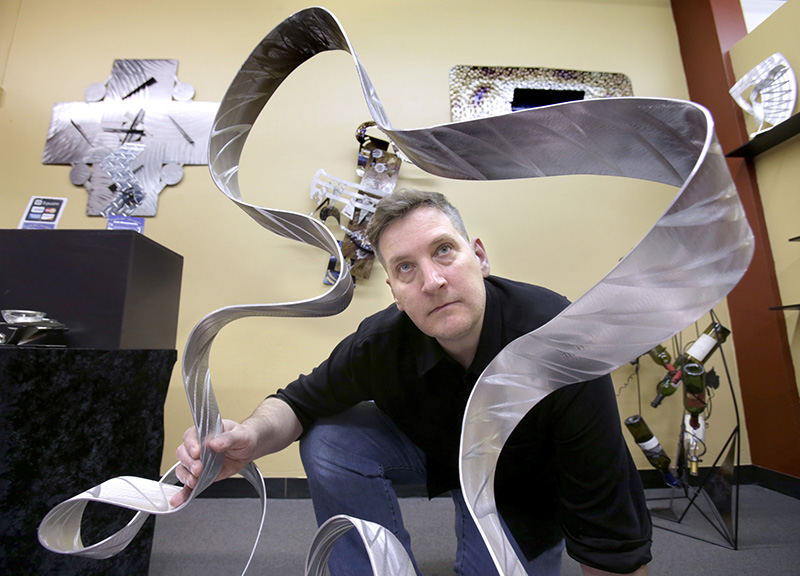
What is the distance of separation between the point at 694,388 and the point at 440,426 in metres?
1.08

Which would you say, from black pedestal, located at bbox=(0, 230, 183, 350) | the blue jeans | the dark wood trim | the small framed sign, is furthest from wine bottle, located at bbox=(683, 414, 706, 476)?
the small framed sign

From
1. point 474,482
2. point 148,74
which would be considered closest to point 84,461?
point 474,482

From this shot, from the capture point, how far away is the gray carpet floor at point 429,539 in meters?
1.06

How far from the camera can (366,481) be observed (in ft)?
2.84

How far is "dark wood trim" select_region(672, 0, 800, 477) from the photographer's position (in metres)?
1.67

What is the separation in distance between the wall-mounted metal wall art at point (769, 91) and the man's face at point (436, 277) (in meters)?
1.73

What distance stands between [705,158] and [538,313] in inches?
22.7

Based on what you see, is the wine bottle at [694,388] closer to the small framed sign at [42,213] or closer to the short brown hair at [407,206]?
the short brown hair at [407,206]

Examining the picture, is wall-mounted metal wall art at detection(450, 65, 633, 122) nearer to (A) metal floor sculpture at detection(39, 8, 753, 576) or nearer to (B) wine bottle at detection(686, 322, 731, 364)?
(B) wine bottle at detection(686, 322, 731, 364)

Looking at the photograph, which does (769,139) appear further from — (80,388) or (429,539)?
(80,388)

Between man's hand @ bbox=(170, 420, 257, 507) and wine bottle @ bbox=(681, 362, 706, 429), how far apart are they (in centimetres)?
140

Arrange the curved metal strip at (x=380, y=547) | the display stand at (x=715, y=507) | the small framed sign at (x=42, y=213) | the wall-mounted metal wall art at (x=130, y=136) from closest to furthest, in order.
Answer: the curved metal strip at (x=380, y=547)
the display stand at (x=715, y=507)
the small framed sign at (x=42, y=213)
the wall-mounted metal wall art at (x=130, y=136)

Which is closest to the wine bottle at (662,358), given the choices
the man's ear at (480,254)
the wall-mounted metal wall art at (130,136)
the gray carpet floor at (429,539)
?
the gray carpet floor at (429,539)

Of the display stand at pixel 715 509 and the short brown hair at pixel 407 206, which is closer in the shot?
the short brown hair at pixel 407 206
